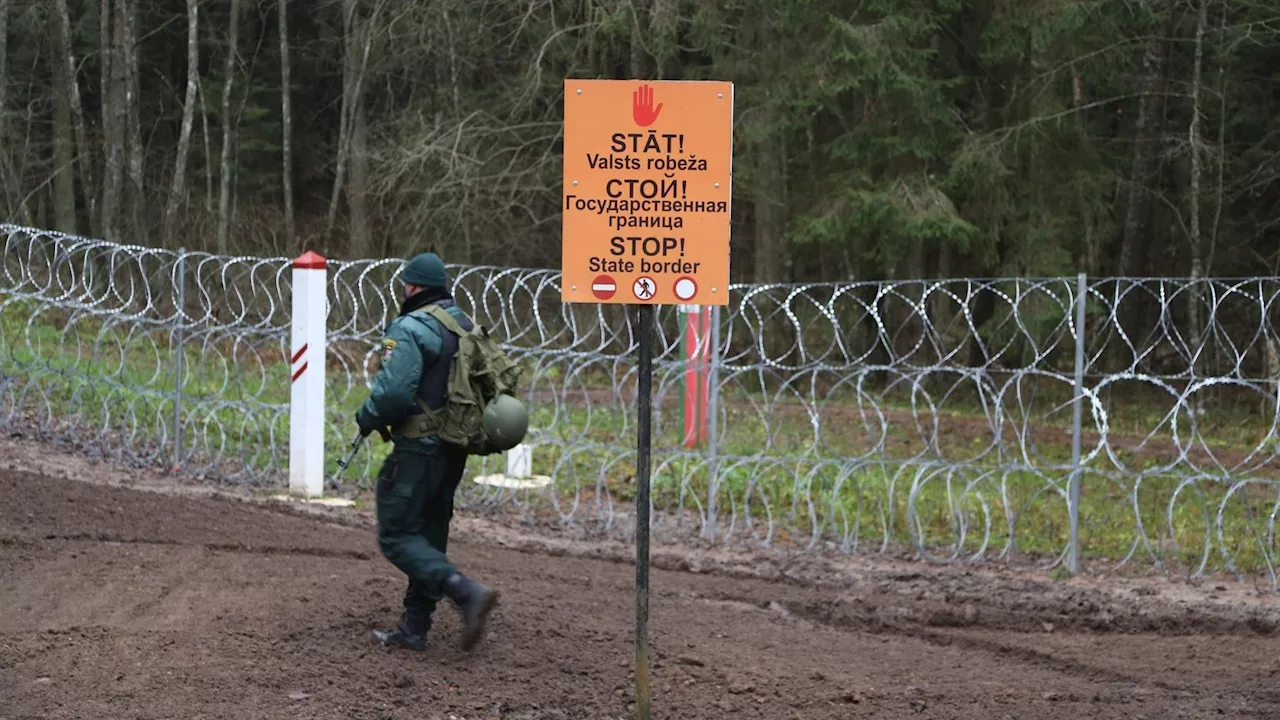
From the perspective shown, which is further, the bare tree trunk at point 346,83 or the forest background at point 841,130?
the bare tree trunk at point 346,83

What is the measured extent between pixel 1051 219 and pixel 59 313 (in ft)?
42.6

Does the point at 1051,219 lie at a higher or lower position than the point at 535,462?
higher

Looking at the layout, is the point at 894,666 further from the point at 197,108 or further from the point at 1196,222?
the point at 197,108

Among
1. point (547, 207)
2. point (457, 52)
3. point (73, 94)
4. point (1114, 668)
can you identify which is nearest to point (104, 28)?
point (73, 94)

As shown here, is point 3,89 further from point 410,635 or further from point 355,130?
point 410,635

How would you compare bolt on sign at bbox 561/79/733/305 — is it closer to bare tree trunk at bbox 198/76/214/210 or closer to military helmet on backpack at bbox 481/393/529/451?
military helmet on backpack at bbox 481/393/529/451

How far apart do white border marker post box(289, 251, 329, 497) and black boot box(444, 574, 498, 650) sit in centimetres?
507

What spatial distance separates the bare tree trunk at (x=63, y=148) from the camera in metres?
27.5

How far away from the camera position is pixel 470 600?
5832 mm

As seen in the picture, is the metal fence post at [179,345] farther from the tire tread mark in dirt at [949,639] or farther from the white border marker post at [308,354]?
the tire tread mark in dirt at [949,639]

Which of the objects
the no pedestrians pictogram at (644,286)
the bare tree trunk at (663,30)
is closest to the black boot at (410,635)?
the no pedestrians pictogram at (644,286)

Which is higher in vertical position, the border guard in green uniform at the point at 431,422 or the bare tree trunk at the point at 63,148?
the bare tree trunk at the point at 63,148

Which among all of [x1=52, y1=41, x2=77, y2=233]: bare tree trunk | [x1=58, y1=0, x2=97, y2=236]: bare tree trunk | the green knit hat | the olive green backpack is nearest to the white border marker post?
the green knit hat

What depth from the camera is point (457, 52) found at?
78.4 ft
